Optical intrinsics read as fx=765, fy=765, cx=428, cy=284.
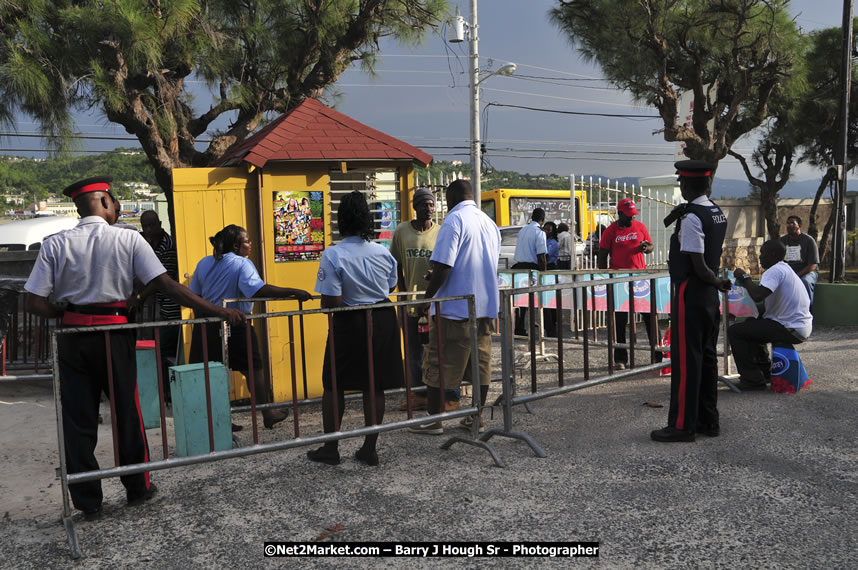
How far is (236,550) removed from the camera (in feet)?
12.2

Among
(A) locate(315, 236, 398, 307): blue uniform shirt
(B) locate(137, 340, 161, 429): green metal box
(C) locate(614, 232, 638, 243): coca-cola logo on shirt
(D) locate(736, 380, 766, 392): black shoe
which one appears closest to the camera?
(A) locate(315, 236, 398, 307): blue uniform shirt

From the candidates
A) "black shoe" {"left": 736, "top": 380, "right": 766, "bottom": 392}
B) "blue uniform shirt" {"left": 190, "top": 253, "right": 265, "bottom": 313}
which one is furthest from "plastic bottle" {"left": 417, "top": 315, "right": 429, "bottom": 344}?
"black shoe" {"left": 736, "top": 380, "right": 766, "bottom": 392}

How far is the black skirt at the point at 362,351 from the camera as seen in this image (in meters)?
4.92

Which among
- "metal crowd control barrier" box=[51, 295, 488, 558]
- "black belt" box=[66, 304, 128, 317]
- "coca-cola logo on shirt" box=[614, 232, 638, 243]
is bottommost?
"metal crowd control barrier" box=[51, 295, 488, 558]

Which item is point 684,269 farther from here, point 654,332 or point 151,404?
point 151,404

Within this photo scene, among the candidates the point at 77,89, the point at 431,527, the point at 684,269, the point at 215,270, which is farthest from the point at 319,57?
the point at 431,527

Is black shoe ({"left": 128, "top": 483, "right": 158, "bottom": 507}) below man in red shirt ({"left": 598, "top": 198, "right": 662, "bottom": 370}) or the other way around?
below

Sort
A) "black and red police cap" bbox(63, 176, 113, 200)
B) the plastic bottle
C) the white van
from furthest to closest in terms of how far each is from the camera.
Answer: the white van → the plastic bottle → "black and red police cap" bbox(63, 176, 113, 200)

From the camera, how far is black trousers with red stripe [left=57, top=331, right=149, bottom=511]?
410 centimetres

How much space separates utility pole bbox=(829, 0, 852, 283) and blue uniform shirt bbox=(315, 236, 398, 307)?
511 inches

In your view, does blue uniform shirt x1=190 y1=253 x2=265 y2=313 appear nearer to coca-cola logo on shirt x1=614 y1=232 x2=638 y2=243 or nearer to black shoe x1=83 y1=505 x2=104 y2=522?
black shoe x1=83 y1=505 x2=104 y2=522

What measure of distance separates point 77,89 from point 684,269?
1087 cm

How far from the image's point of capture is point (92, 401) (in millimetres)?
4219

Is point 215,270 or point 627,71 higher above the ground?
point 627,71
